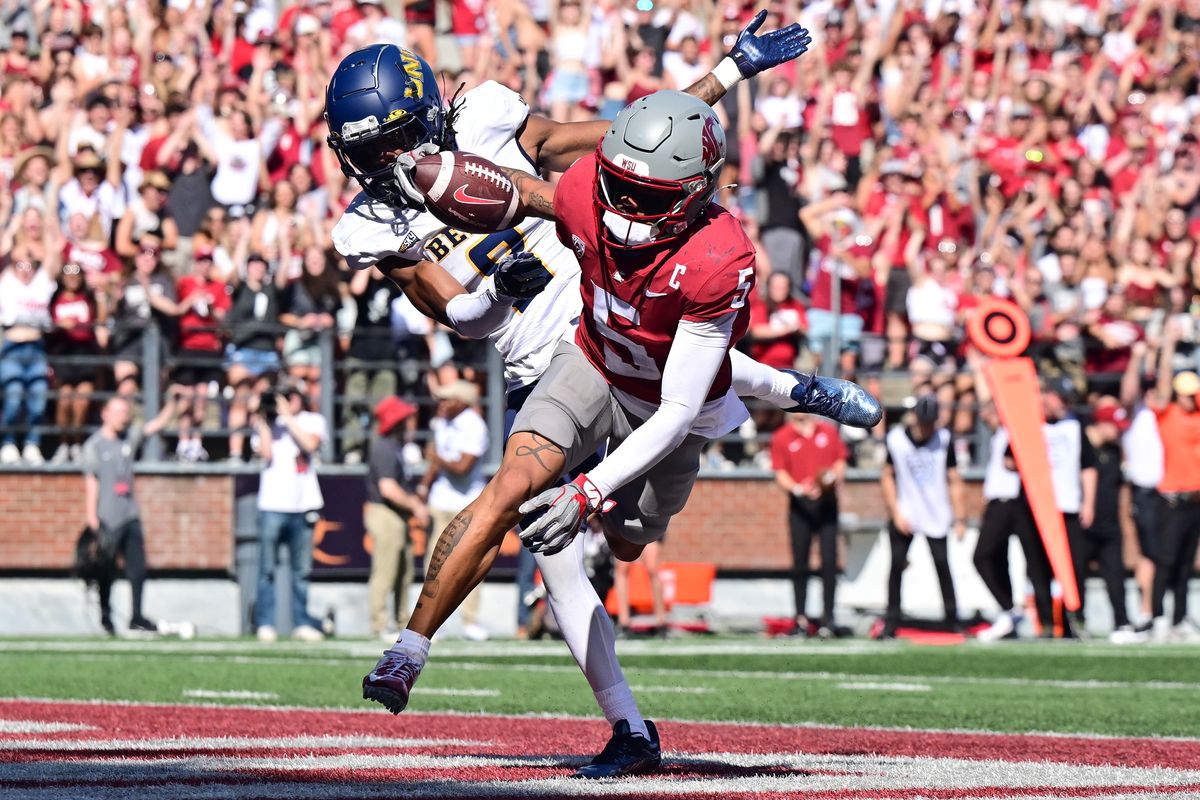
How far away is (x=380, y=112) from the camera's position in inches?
235

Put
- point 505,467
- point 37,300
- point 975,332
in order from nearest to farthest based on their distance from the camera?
1. point 505,467
2. point 975,332
3. point 37,300

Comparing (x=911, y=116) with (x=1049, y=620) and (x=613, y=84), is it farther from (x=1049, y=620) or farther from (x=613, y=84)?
(x=1049, y=620)

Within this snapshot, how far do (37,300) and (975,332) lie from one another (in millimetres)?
7010

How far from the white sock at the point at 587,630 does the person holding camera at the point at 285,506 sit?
8625 mm

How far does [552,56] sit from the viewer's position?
18.1 meters

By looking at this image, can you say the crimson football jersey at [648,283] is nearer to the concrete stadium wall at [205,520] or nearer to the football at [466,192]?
the football at [466,192]

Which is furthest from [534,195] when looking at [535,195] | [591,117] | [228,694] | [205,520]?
[591,117]

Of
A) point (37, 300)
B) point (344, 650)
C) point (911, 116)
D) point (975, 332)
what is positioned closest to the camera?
point (344, 650)

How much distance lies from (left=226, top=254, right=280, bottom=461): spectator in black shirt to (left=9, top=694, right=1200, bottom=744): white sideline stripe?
690cm

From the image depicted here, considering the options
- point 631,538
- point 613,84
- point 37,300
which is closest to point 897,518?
point 613,84

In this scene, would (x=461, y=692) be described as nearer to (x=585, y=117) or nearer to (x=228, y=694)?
(x=228, y=694)

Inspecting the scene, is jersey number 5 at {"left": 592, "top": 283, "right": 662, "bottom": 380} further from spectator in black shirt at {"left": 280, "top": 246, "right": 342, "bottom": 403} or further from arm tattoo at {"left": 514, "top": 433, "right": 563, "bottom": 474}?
spectator in black shirt at {"left": 280, "top": 246, "right": 342, "bottom": 403}

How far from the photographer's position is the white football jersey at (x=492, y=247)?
20.5ft

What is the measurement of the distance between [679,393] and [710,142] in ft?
2.25
